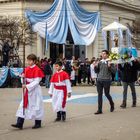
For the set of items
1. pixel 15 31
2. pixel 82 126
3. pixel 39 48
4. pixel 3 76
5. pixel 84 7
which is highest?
pixel 84 7

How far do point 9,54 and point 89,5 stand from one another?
10.8 m

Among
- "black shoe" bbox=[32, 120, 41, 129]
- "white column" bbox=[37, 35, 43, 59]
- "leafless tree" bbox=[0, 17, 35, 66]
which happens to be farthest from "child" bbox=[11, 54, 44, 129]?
"white column" bbox=[37, 35, 43, 59]

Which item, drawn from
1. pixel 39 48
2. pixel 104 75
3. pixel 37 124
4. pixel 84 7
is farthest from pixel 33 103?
pixel 84 7

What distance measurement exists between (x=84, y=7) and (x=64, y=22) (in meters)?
4.57

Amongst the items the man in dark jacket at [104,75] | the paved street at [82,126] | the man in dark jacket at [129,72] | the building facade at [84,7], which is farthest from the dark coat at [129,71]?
the building facade at [84,7]

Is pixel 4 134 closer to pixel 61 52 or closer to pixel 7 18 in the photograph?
pixel 7 18

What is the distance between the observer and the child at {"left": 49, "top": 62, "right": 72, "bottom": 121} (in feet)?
45.4

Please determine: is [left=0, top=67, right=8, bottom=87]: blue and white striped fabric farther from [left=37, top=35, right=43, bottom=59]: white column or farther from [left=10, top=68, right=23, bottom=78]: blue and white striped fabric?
[left=37, top=35, right=43, bottom=59]: white column

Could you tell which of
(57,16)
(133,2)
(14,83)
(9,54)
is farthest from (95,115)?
(133,2)

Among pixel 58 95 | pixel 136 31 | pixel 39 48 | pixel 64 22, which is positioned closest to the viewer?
pixel 58 95

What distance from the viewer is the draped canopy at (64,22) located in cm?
3984

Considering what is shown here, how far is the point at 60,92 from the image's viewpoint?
1395cm

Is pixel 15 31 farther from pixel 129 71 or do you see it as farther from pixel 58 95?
pixel 58 95

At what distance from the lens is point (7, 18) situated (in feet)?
127
